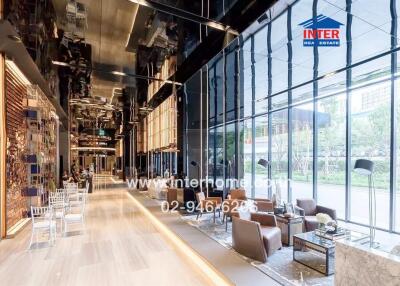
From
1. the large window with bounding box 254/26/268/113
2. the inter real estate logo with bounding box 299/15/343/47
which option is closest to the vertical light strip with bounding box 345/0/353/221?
the inter real estate logo with bounding box 299/15/343/47

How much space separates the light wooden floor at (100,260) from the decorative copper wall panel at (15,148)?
67 centimetres

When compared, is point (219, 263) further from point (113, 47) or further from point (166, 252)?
point (113, 47)

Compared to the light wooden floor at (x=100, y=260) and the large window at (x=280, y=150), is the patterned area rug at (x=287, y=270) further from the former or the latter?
the large window at (x=280, y=150)

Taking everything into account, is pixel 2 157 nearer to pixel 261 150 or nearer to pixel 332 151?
pixel 261 150

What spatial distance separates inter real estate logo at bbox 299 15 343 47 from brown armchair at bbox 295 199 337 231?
3659mm

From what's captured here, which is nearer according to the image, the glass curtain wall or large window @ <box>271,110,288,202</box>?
the glass curtain wall

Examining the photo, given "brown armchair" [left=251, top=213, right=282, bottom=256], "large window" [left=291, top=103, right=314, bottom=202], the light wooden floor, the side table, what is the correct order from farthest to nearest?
"large window" [left=291, top=103, right=314, bottom=202] < the side table < "brown armchair" [left=251, top=213, right=282, bottom=256] < the light wooden floor

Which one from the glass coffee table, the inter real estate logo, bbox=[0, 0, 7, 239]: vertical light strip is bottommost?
the glass coffee table

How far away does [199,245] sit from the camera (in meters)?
4.48

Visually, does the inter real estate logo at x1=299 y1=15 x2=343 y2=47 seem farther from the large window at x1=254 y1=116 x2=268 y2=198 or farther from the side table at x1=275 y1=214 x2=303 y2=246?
the side table at x1=275 y1=214 x2=303 y2=246

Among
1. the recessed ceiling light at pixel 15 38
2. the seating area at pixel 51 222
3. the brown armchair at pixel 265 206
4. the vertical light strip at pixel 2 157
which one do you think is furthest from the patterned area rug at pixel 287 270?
the recessed ceiling light at pixel 15 38

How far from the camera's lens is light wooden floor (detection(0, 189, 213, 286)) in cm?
349

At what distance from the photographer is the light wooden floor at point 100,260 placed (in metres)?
3.49

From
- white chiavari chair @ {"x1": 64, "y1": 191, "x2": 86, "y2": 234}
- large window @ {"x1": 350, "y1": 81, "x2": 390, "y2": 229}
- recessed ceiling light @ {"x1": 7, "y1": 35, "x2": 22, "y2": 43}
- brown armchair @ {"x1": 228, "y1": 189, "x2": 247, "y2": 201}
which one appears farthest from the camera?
brown armchair @ {"x1": 228, "y1": 189, "x2": 247, "y2": 201}
